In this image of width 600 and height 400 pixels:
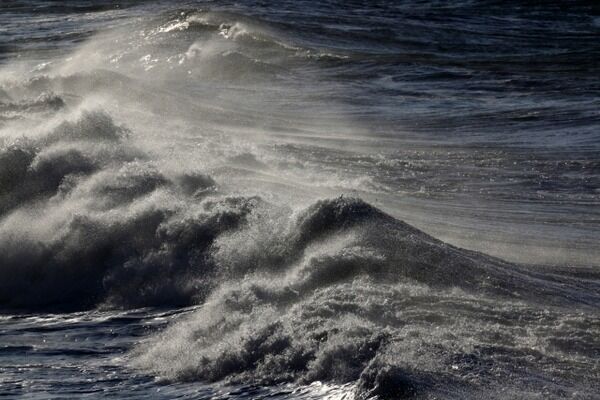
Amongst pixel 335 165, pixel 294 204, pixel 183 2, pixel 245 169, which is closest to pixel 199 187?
pixel 294 204

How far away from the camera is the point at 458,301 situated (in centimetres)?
655

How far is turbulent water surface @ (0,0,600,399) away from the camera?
5.88m

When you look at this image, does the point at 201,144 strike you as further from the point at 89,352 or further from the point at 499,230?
the point at 89,352

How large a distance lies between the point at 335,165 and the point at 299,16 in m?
13.9

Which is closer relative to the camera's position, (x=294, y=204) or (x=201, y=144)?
(x=294, y=204)

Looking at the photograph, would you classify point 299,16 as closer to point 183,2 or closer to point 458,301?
point 183,2

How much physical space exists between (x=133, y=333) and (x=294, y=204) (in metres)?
2.12

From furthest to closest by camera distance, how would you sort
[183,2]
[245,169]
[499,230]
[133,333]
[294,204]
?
[183,2], [245,169], [499,230], [294,204], [133,333]

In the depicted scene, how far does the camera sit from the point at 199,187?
29.2 ft

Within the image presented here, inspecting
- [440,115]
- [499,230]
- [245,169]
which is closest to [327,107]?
[440,115]

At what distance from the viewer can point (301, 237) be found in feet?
24.7

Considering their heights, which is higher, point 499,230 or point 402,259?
point 402,259

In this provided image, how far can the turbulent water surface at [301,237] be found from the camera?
5.88m

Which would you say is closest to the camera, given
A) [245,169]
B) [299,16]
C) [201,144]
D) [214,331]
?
[214,331]
